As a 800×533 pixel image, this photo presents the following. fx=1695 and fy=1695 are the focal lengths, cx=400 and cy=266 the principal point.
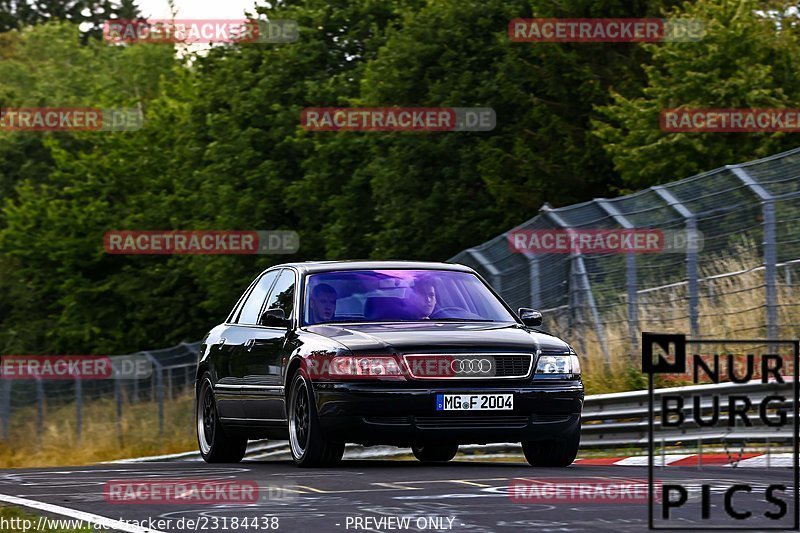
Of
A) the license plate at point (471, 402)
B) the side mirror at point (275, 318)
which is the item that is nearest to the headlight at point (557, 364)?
the license plate at point (471, 402)

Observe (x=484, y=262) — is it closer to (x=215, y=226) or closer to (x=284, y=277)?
(x=284, y=277)

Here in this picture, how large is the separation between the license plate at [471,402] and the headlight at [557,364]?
384 mm

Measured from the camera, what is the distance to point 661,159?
3659cm

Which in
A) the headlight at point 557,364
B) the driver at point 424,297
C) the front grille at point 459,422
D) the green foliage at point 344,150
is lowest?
the front grille at point 459,422

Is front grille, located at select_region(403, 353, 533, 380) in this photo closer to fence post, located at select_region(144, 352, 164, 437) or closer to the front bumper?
the front bumper

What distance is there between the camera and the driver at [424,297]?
12586 millimetres

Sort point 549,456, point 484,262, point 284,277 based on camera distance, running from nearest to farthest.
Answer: point 549,456 < point 284,277 < point 484,262

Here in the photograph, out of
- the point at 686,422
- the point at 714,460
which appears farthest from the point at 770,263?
the point at 714,460

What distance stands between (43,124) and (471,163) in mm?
27468

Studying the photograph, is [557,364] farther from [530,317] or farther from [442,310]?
[442,310]

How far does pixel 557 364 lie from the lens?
38.8 ft

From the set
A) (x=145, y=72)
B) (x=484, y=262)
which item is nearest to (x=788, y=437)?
(x=484, y=262)

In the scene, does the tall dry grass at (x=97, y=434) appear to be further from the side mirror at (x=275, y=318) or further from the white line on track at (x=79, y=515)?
the white line on track at (x=79, y=515)

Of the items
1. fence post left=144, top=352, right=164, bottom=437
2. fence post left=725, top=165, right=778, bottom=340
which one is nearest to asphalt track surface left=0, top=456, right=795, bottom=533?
fence post left=725, top=165, right=778, bottom=340
